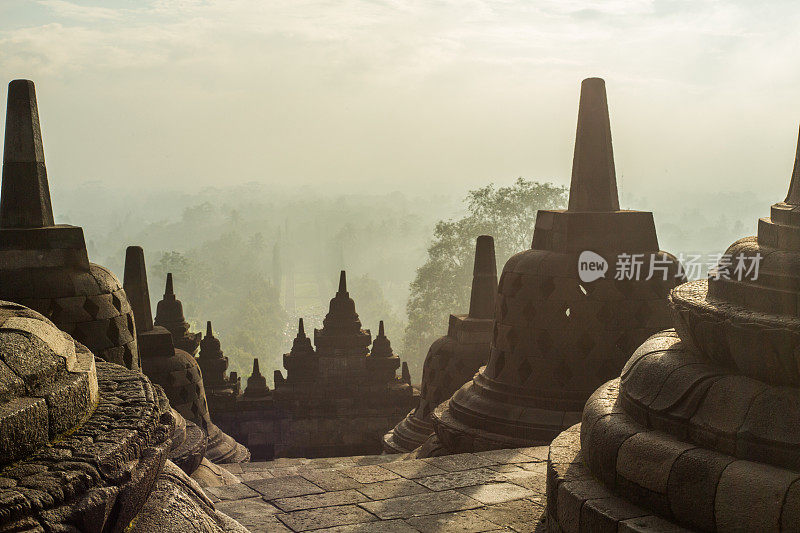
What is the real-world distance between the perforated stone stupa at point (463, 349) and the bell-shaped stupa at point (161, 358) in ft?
8.92

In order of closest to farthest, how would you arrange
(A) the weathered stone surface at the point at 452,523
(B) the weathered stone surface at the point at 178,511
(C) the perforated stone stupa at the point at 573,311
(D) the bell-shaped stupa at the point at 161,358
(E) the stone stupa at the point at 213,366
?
1. (B) the weathered stone surface at the point at 178,511
2. (A) the weathered stone surface at the point at 452,523
3. (C) the perforated stone stupa at the point at 573,311
4. (D) the bell-shaped stupa at the point at 161,358
5. (E) the stone stupa at the point at 213,366

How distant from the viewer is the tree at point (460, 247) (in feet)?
111

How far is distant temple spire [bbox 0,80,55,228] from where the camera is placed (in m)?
6.85

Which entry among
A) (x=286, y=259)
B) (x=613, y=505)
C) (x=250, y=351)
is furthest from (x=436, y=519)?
(x=286, y=259)

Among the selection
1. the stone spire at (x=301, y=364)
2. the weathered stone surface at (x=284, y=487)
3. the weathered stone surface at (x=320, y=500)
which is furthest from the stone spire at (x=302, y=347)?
the weathered stone surface at (x=320, y=500)

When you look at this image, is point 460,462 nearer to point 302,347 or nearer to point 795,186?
point 795,186

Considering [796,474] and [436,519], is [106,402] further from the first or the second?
[796,474]

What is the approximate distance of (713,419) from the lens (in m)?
3.05

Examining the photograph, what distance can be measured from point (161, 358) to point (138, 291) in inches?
34.8

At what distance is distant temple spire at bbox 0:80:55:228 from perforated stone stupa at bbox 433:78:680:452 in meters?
4.25

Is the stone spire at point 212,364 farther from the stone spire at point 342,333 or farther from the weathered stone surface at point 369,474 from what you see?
the weathered stone surface at point 369,474

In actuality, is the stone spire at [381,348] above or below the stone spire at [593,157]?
below

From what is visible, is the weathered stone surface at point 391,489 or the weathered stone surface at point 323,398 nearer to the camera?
the weathered stone surface at point 391,489

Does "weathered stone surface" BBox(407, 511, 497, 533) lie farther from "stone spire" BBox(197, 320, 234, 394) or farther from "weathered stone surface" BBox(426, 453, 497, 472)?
"stone spire" BBox(197, 320, 234, 394)
